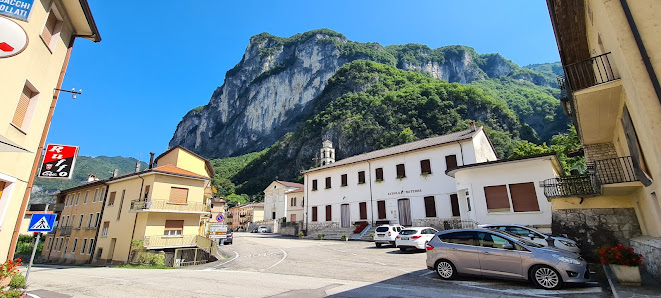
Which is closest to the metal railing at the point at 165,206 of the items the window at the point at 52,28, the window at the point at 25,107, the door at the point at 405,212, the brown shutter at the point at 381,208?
the window at the point at 25,107

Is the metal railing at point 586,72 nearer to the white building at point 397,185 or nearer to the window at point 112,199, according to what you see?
the white building at point 397,185

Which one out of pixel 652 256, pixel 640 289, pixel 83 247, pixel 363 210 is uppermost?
pixel 363 210

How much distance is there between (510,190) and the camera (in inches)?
715

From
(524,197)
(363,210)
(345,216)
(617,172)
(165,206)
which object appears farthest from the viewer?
(345,216)

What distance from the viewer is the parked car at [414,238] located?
15.1 metres

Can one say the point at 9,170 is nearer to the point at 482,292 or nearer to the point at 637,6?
the point at 482,292

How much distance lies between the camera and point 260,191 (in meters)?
96.0

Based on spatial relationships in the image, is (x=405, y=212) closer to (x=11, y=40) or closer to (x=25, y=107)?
(x=25, y=107)

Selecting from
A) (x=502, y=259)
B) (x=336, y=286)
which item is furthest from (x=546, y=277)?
(x=336, y=286)

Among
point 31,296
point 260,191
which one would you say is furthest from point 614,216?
point 260,191

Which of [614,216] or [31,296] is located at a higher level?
[614,216]

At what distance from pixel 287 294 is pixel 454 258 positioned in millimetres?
4929

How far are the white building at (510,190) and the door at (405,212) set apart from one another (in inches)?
245

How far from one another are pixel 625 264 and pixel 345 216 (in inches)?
962
